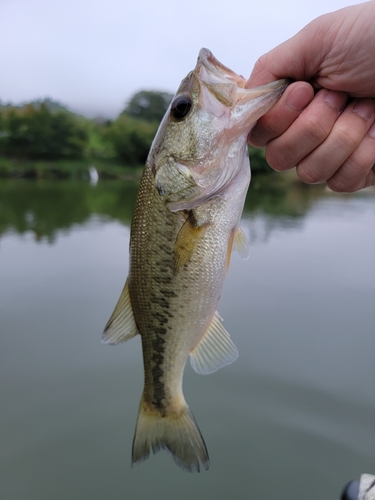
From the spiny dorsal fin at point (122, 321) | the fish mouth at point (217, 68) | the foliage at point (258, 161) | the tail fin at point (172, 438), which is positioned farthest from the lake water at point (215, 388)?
the foliage at point (258, 161)

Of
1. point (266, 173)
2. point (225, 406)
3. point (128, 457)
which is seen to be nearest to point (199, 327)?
point (128, 457)

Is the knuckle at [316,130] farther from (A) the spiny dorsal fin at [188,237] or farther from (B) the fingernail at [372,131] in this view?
(A) the spiny dorsal fin at [188,237]

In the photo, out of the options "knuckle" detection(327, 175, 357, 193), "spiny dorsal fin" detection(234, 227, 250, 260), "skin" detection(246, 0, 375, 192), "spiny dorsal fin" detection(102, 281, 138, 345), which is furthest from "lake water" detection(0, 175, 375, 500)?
"skin" detection(246, 0, 375, 192)

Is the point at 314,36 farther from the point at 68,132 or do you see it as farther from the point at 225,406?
the point at 68,132

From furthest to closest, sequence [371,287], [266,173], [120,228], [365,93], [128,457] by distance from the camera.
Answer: [266,173], [120,228], [371,287], [128,457], [365,93]

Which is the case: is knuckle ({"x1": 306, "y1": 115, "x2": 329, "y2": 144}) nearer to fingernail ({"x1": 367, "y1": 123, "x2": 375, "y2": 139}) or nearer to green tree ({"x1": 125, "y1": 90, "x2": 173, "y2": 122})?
fingernail ({"x1": 367, "y1": 123, "x2": 375, "y2": 139})

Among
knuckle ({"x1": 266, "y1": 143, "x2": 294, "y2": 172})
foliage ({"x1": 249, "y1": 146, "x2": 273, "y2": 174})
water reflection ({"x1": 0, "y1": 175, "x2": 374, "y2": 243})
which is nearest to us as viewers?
knuckle ({"x1": 266, "y1": 143, "x2": 294, "y2": 172})
